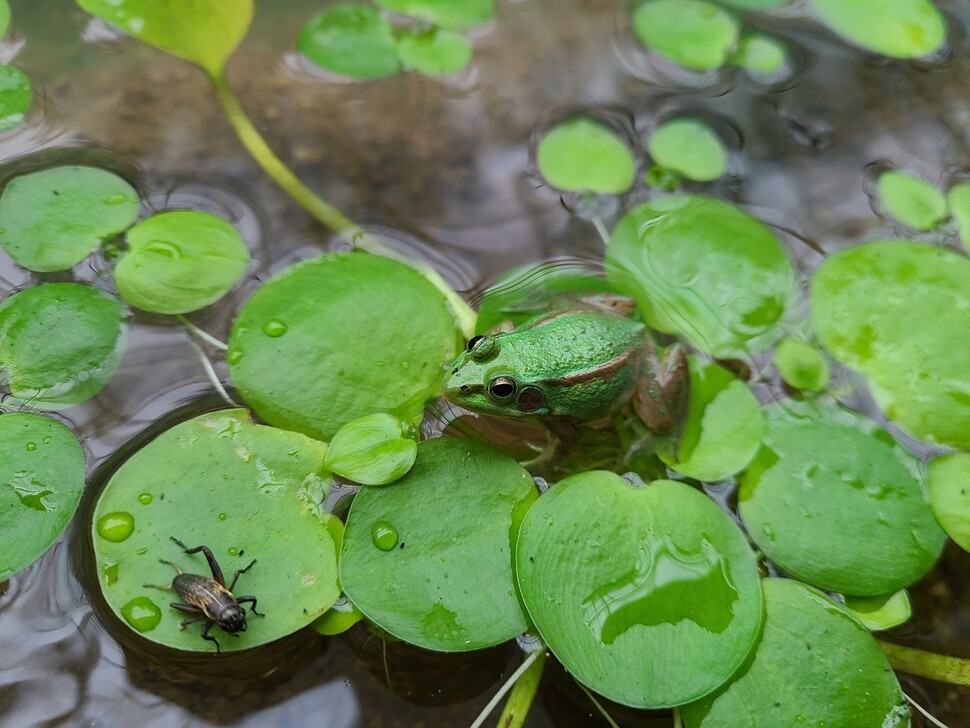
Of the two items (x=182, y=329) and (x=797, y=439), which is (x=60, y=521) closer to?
(x=182, y=329)

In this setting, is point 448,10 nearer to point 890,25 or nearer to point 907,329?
point 890,25

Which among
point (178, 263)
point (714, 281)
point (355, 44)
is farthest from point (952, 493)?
point (355, 44)

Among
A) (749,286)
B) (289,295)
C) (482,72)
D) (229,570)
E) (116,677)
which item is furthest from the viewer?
(482,72)

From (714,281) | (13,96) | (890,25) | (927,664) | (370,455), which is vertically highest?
(890,25)

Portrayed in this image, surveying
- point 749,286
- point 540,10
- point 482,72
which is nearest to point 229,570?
point 749,286

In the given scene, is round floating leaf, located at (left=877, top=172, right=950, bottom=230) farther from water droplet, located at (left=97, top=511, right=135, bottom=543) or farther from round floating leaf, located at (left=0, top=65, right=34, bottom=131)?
round floating leaf, located at (left=0, top=65, right=34, bottom=131)

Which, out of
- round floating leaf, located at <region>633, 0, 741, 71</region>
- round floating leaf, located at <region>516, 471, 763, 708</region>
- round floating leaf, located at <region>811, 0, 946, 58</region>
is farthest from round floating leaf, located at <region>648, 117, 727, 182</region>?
round floating leaf, located at <region>516, 471, 763, 708</region>
